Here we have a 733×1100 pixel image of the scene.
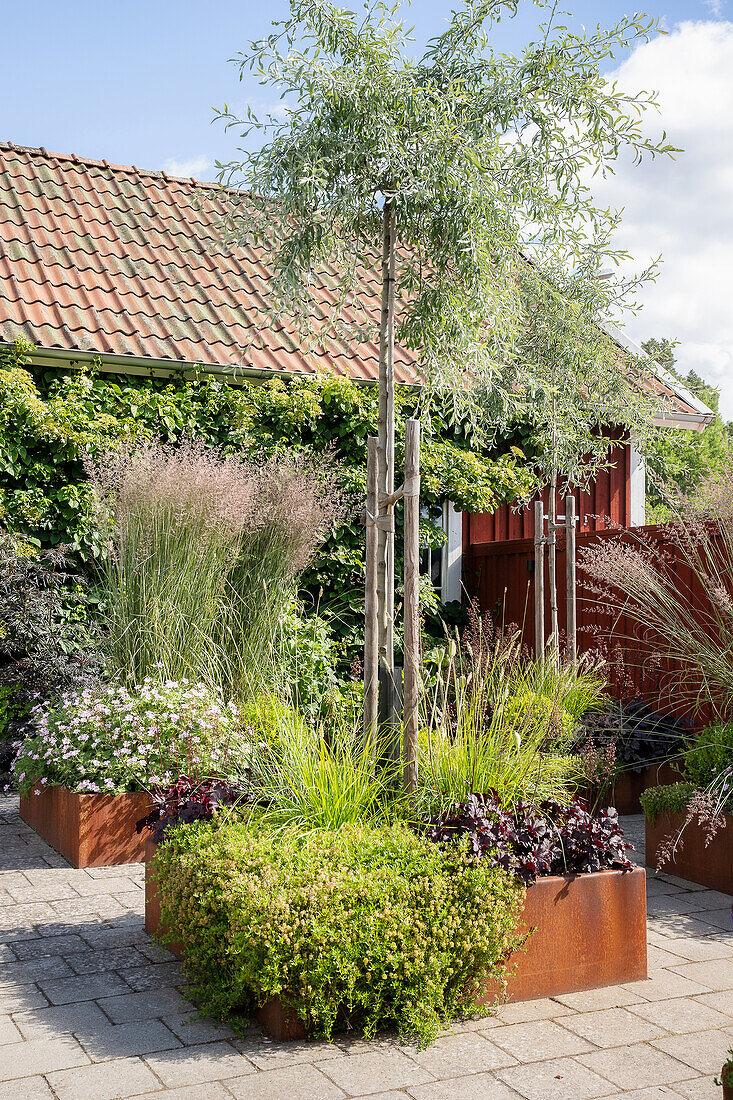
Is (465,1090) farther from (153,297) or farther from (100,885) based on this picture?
(153,297)

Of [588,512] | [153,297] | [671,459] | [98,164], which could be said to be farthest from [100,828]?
[98,164]

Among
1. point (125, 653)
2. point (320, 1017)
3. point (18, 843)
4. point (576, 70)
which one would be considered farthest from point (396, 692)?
point (576, 70)

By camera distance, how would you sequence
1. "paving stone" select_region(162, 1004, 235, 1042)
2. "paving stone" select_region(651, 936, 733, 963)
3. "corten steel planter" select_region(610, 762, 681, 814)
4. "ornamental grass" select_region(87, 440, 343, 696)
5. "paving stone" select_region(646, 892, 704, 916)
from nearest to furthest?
1. "paving stone" select_region(162, 1004, 235, 1042)
2. "paving stone" select_region(651, 936, 733, 963)
3. "paving stone" select_region(646, 892, 704, 916)
4. "ornamental grass" select_region(87, 440, 343, 696)
5. "corten steel planter" select_region(610, 762, 681, 814)

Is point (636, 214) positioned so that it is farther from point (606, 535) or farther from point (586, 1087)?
point (586, 1087)

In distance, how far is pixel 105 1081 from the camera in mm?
2525

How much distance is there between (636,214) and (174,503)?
3.63 meters

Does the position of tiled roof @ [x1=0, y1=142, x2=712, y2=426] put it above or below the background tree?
above

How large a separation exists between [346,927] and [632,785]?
11.6 ft

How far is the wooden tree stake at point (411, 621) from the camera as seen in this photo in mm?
3445

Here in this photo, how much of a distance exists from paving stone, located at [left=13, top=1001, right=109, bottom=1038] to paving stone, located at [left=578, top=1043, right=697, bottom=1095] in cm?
147

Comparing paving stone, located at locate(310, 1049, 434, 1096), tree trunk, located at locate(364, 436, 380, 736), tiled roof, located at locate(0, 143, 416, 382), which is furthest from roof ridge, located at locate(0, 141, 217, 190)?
paving stone, located at locate(310, 1049, 434, 1096)

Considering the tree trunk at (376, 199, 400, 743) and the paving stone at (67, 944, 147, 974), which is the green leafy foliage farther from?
the paving stone at (67, 944, 147, 974)

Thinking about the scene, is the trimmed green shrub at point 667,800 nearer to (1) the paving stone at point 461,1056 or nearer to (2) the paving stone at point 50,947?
(1) the paving stone at point 461,1056

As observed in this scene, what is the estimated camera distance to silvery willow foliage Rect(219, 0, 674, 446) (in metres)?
4.06
